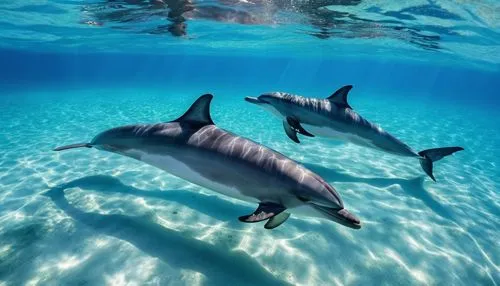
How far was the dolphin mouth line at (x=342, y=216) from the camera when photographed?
11.0 ft

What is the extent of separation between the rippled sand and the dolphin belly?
979mm

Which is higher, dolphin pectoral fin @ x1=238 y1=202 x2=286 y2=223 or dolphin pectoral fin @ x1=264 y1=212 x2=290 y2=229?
dolphin pectoral fin @ x1=238 y1=202 x2=286 y2=223

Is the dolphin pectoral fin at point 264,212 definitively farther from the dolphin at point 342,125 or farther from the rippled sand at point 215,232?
the dolphin at point 342,125

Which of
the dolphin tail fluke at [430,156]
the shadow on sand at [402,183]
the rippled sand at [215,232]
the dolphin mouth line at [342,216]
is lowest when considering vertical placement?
the shadow on sand at [402,183]

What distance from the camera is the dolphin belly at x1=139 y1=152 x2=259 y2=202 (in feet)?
14.2

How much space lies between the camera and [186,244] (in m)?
4.79

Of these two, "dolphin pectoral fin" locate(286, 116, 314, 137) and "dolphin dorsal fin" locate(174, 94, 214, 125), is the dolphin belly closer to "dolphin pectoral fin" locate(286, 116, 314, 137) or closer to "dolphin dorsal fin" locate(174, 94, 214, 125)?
"dolphin dorsal fin" locate(174, 94, 214, 125)

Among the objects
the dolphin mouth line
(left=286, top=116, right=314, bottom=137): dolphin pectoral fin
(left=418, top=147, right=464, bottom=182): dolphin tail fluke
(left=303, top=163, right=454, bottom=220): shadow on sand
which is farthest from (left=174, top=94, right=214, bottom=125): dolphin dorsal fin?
(left=418, top=147, right=464, bottom=182): dolphin tail fluke

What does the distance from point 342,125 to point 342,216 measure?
4443 millimetres

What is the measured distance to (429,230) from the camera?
19.2 feet

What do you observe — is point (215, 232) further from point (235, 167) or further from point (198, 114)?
point (198, 114)

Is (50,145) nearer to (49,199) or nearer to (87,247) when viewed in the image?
(49,199)

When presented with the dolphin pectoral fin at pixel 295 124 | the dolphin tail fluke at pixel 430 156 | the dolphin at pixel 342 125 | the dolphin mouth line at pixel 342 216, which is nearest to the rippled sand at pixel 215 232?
the dolphin tail fluke at pixel 430 156

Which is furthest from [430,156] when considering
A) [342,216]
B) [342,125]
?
[342,216]
